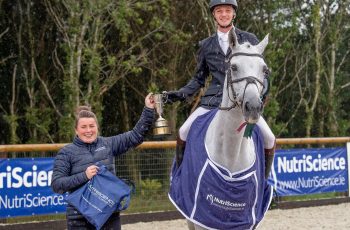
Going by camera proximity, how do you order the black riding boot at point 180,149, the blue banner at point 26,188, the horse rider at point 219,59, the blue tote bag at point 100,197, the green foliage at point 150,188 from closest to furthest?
the blue tote bag at point 100,197 < the horse rider at point 219,59 < the black riding boot at point 180,149 < the blue banner at point 26,188 < the green foliage at point 150,188

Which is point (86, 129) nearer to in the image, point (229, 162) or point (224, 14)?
point (229, 162)

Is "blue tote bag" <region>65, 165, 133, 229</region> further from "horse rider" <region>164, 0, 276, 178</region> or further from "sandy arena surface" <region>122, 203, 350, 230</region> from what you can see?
"sandy arena surface" <region>122, 203, 350, 230</region>

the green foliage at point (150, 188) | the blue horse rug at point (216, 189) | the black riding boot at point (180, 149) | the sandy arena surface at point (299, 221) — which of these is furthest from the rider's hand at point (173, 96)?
the green foliage at point (150, 188)

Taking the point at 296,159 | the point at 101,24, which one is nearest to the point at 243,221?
the point at 296,159

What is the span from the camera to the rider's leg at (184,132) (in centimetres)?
541

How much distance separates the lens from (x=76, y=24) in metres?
13.0

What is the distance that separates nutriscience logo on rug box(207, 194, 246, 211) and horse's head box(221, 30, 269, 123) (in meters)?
0.73

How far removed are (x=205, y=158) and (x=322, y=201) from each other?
29.8ft

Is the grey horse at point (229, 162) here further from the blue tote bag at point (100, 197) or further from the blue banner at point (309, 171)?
the blue banner at point (309, 171)

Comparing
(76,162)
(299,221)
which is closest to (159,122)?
(76,162)

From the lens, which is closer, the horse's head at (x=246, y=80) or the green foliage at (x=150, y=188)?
the horse's head at (x=246, y=80)

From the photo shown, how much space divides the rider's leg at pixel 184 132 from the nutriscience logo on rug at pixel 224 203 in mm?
752

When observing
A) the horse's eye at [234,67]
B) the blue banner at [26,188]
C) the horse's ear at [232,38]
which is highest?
the horse's ear at [232,38]

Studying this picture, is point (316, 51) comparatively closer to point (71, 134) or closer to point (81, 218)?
point (71, 134)
